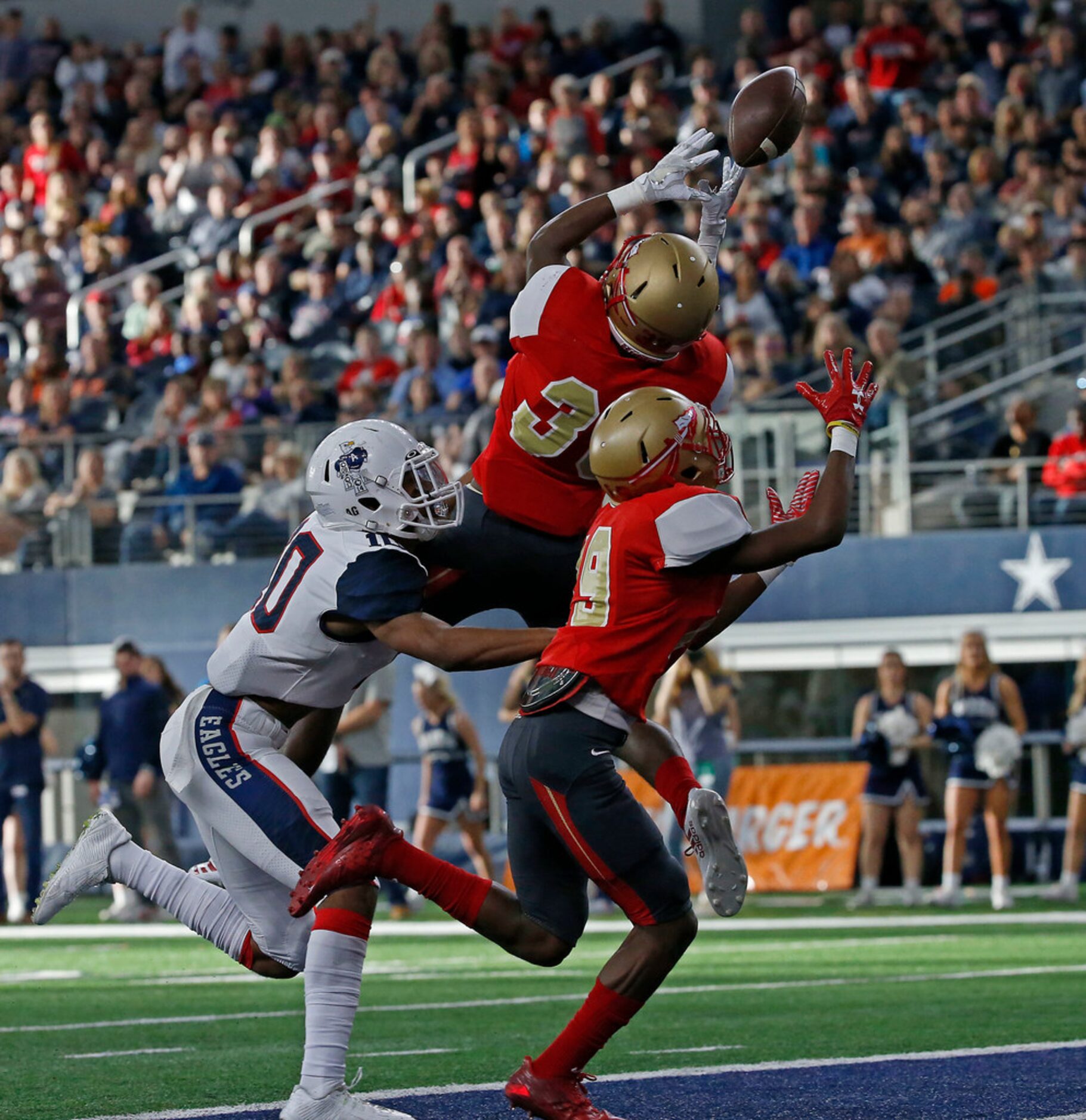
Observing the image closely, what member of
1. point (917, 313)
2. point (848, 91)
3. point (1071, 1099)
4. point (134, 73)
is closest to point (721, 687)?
point (917, 313)

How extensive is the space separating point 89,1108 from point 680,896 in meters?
1.49

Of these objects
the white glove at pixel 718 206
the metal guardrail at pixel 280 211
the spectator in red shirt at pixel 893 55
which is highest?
the spectator in red shirt at pixel 893 55

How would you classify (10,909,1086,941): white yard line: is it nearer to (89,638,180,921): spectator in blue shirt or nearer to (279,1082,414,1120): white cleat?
(89,638,180,921): spectator in blue shirt

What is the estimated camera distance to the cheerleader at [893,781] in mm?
11750

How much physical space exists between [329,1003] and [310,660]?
0.86 meters

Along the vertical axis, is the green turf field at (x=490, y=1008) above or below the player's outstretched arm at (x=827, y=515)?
below

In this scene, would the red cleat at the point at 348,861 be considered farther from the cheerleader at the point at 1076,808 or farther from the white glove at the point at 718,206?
the cheerleader at the point at 1076,808

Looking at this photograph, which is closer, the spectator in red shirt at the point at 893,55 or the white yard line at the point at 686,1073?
the white yard line at the point at 686,1073

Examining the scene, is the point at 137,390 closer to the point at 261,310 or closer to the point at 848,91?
the point at 261,310

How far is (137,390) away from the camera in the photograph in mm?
15789

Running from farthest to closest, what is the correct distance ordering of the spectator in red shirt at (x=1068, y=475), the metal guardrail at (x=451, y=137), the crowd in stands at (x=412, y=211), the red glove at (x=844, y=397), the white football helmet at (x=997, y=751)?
the metal guardrail at (x=451, y=137), the crowd in stands at (x=412, y=211), the spectator in red shirt at (x=1068, y=475), the white football helmet at (x=997, y=751), the red glove at (x=844, y=397)

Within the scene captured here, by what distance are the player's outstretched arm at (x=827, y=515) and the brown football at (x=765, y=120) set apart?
104 cm

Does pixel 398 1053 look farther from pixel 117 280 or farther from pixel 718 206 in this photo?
pixel 117 280

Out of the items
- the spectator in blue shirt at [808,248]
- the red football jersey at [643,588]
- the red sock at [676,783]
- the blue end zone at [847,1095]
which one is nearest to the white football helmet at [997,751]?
the spectator in blue shirt at [808,248]
